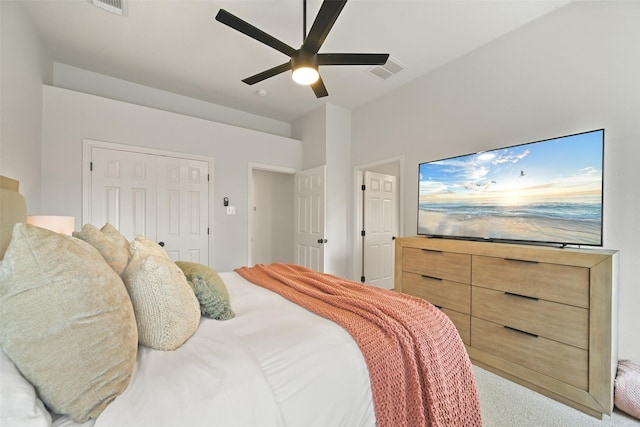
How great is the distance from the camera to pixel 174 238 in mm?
3287

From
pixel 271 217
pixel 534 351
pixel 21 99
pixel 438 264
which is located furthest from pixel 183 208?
pixel 534 351

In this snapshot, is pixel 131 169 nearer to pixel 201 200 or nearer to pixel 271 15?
pixel 201 200

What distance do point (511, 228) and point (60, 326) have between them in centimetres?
263

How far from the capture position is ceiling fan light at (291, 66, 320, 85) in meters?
1.95

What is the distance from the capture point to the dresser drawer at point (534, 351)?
64.7 inches

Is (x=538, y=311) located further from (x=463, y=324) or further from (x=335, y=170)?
(x=335, y=170)

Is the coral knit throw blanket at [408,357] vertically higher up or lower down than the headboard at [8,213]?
lower down

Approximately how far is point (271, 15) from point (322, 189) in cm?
217

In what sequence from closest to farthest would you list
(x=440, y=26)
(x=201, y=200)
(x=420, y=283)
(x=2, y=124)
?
1. (x=2, y=124)
2. (x=440, y=26)
3. (x=420, y=283)
4. (x=201, y=200)

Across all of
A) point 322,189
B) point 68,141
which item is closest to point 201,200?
point 68,141

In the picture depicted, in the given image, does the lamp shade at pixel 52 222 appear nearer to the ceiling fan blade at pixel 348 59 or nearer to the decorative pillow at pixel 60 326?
the decorative pillow at pixel 60 326

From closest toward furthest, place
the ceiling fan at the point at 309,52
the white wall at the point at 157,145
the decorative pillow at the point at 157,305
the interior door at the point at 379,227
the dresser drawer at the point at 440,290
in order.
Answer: the decorative pillow at the point at 157,305
the ceiling fan at the point at 309,52
the dresser drawer at the point at 440,290
the white wall at the point at 157,145
the interior door at the point at 379,227

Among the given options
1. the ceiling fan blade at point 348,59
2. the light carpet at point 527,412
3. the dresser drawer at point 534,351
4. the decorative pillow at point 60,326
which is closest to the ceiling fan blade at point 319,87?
the ceiling fan blade at point 348,59

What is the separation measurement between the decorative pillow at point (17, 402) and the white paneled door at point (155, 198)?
2.80 meters
